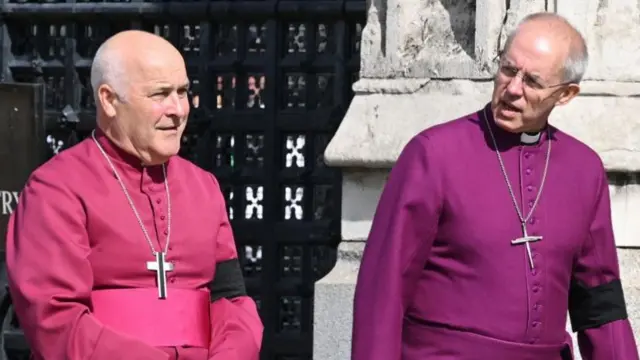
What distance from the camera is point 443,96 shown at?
18.4ft

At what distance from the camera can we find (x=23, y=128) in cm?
632

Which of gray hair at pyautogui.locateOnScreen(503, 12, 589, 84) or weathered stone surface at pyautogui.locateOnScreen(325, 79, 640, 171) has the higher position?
gray hair at pyautogui.locateOnScreen(503, 12, 589, 84)

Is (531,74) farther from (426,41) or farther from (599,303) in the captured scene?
(426,41)

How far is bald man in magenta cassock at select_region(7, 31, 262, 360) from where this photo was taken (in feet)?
13.1

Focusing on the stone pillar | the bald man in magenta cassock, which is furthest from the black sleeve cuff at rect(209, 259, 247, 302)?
the stone pillar

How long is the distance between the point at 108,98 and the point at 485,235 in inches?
37.1

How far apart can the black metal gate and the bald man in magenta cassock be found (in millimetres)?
2353

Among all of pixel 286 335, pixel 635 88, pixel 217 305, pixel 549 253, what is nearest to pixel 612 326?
pixel 549 253

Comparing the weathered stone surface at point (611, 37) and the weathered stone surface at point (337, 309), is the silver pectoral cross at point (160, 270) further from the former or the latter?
the weathered stone surface at point (611, 37)

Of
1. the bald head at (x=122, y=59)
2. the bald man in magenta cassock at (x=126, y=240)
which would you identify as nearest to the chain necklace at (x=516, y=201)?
the bald man in magenta cassock at (x=126, y=240)

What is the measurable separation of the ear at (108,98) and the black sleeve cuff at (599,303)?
1.22 metres

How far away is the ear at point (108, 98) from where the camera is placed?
412 centimetres

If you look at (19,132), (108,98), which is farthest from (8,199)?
(108,98)

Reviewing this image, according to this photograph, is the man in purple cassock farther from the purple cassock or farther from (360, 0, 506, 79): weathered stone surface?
(360, 0, 506, 79): weathered stone surface
